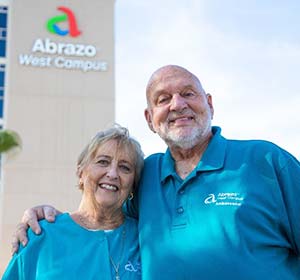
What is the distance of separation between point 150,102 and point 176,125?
0.25 meters

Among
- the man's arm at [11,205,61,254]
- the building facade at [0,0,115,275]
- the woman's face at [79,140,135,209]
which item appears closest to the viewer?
the man's arm at [11,205,61,254]

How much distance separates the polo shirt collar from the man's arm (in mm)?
658

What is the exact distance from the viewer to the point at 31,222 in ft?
7.88

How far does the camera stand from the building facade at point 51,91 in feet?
59.8

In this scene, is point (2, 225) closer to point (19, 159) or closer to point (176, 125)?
point (19, 159)

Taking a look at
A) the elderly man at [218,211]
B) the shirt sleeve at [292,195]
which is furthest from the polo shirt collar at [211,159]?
the shirt sleeve at [292,195]

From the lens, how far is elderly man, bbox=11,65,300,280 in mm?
2127

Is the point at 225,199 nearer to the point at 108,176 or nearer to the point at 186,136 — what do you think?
the point at 186,136

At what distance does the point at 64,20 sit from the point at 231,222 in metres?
19.4

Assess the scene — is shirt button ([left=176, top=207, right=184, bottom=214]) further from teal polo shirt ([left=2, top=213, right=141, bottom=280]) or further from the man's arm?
the man's arm

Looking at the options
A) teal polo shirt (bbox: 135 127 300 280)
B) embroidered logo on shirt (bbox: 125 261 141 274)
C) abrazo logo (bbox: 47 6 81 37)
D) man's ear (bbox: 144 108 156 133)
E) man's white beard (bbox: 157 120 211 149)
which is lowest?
embroidered logo on shirt (bbox: 125 261 141 274)

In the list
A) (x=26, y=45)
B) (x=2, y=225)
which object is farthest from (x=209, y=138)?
(x=26, y=45)

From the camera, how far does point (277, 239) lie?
2174mm

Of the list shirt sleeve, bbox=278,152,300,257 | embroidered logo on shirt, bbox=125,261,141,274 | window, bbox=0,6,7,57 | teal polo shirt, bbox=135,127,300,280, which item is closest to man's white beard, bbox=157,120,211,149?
teal polo shirt, bbox=135,127,300,280
